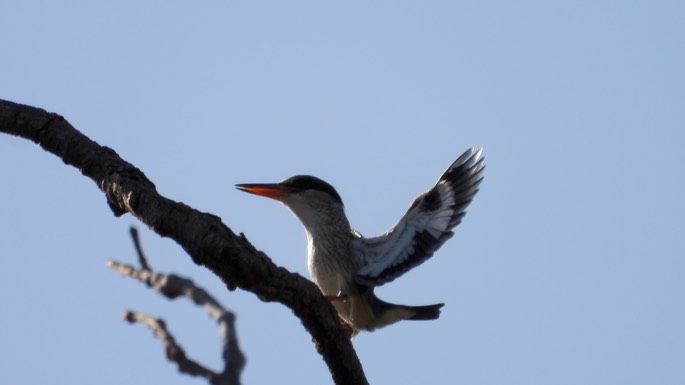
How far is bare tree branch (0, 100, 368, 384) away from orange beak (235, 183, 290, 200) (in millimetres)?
3170

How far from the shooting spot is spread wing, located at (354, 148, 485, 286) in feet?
22.5

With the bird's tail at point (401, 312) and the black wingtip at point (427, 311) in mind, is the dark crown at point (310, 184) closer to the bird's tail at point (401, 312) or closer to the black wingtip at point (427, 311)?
the bird's tail at point (401, 312)

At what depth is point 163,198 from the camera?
13.0ft

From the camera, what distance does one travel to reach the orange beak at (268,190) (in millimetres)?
7594

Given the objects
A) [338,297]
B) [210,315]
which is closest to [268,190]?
[338,297]

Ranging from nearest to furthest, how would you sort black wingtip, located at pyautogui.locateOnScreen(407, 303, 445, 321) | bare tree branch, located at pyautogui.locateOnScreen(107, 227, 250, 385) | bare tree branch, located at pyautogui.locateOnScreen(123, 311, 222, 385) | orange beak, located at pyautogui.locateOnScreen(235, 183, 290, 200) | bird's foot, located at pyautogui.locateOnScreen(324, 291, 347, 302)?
bare tree branch, located at pyautogui.locateOnScreen(107, 227, 250, 385) → bare tree branch, located at pyautogui.locateOnScreen(123, 311, 222, 385) → bird's foot, located at pyautogui.locateOnScreen(324, 291, 347, 302) → black wingtip, located at pyautogui.locateOnScreen(407, 303, 445, 321) → orange beak, located at pyautogui.locateOnScreen(235, 183, 290, 200)

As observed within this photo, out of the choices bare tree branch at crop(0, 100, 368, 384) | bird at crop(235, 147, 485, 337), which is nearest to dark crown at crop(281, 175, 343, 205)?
bird at crop(235, 147, 485, 337)

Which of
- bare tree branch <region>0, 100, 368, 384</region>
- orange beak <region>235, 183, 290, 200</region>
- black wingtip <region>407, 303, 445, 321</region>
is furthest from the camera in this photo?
orange beak <region>235, 183, 290, 200</region>

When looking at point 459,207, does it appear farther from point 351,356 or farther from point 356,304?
point 351,356

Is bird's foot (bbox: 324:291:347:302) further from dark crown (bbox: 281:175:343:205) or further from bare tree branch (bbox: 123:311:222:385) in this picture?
bare tree branch (bbox: 123:311:222:385)

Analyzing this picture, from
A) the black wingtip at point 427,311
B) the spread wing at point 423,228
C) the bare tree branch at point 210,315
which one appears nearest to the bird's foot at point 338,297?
the spread wing at point 423,228

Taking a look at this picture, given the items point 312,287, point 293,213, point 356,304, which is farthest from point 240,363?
point 293,213

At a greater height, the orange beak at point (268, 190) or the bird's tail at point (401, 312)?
the orange beak at point (268, 190)

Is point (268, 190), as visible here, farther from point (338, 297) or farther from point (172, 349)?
point (172, 349)
